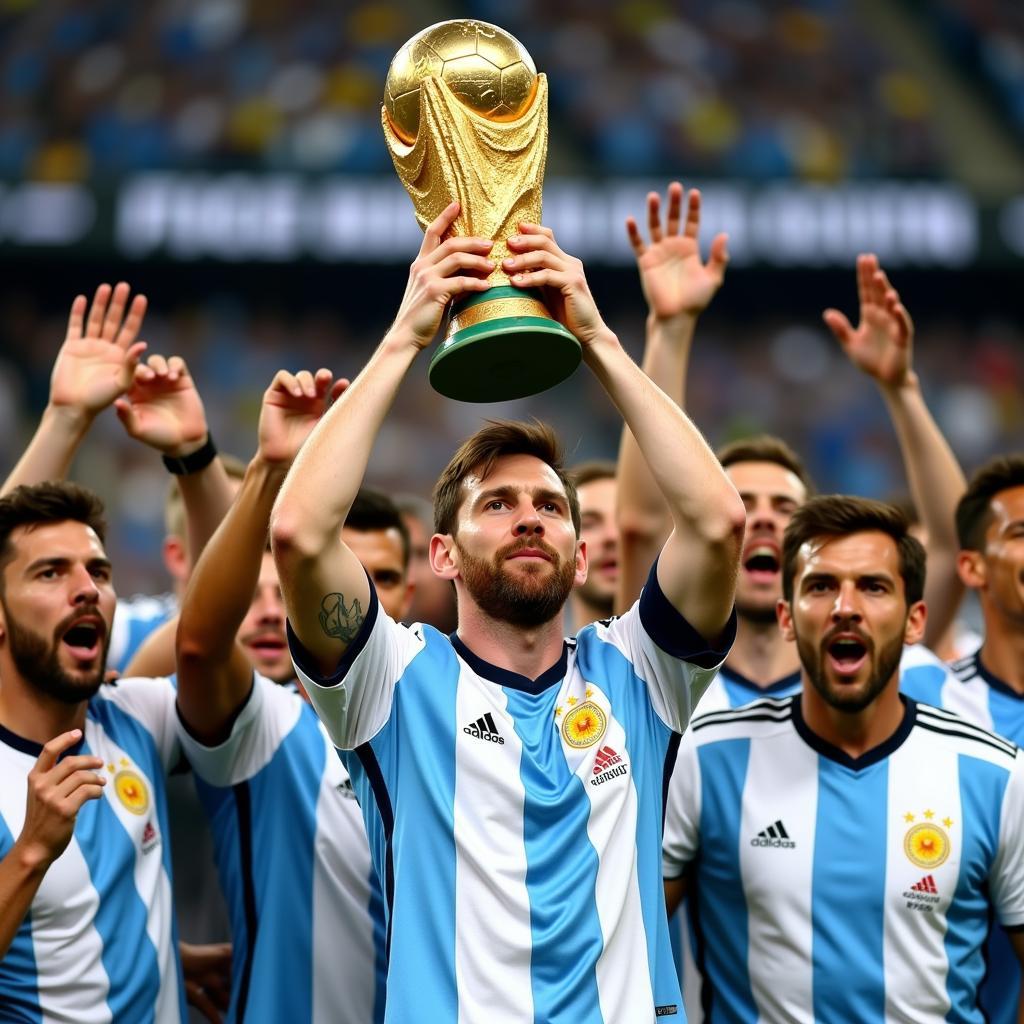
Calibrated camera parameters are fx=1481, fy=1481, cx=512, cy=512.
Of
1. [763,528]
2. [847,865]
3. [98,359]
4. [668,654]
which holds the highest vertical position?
[98,359]

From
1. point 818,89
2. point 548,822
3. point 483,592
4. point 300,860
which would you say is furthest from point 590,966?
point 818,89

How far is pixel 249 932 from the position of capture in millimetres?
3463

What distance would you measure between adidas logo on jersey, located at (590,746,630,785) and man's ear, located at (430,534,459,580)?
480mm

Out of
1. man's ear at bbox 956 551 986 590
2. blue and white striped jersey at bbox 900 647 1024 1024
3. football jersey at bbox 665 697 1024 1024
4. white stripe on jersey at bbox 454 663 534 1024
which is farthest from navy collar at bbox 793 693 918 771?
white stripe on jersey at bbox 454 663 534 1024

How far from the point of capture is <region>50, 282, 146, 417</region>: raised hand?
391 centimetres

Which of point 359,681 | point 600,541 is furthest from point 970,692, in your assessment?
point 359,681

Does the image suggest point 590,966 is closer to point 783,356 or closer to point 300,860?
point 300,860

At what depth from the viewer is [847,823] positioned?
3377mm

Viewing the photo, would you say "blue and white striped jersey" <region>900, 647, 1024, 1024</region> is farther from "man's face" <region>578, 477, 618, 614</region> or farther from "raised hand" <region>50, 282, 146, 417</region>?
"raised hand" <region>50, 282, 146, 417</region>

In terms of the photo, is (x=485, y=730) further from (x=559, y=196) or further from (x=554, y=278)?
(x=559, y=196)

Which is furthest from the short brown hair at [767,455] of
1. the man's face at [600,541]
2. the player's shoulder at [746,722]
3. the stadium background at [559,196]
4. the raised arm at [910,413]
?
the stadium background at [559,196]

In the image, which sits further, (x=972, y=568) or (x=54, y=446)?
(x=972, y=568)

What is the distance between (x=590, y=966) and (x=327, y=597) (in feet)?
2.70

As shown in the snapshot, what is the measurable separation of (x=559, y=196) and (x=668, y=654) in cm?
1002
